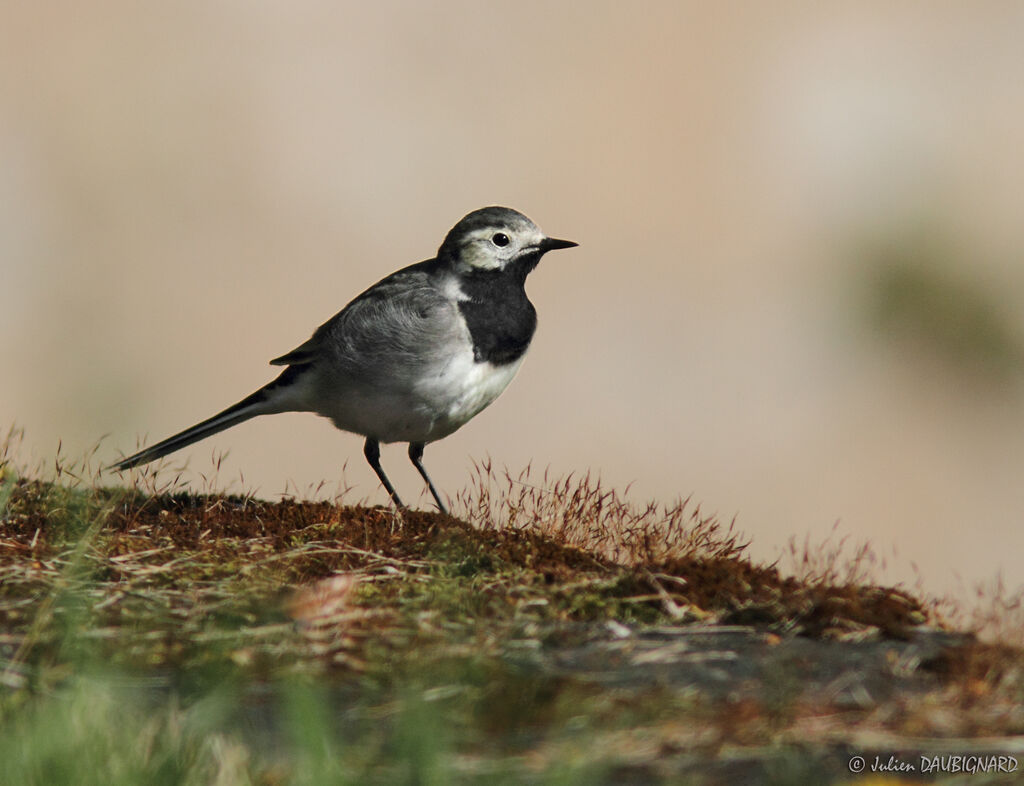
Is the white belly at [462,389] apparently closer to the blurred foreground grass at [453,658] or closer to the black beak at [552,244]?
the black beak at [552,244]

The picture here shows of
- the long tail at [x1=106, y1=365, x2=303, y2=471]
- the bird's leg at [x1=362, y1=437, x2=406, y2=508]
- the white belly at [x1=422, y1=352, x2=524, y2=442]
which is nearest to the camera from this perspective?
the white belly at [x1=422, y1=352, x2=524, y2=442]

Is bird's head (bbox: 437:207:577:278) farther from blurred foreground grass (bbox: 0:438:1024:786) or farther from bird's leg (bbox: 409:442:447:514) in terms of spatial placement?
blurred foreground grass (bbox: 0:438:1024:786)

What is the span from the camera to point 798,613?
4184 millimetres

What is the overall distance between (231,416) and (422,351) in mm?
1456

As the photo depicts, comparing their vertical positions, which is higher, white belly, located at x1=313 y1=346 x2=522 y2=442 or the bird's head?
the bird's head

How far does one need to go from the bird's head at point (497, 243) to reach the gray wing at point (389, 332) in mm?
253

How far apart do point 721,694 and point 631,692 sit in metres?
0.25

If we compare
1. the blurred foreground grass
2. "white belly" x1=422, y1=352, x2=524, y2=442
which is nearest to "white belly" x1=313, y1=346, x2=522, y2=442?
"white belly" x1=422, y1=352, x2=524, y2=442

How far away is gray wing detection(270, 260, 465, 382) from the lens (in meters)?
6.86

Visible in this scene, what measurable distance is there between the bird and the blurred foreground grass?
152cm

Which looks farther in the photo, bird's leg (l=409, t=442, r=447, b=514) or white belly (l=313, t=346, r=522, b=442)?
bird's leg (l=409, t=442, r=447, b=514)

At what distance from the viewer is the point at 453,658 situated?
3.60 metres

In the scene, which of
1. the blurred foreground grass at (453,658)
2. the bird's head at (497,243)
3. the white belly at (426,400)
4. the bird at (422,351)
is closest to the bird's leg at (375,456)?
the bird at (422,351)

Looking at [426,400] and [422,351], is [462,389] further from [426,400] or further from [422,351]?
[422,351]
